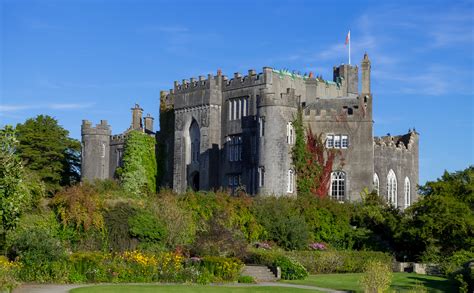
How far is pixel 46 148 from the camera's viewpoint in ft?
208

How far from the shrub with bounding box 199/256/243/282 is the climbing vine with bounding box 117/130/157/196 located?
2819 cm

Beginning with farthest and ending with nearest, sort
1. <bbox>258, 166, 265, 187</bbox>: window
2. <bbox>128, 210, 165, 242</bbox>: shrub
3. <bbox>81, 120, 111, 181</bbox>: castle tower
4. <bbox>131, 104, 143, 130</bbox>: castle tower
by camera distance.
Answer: <bbox>131, 104, 143, 130</bbox>: castle tower → <bbox>81, 120, 111, 181</bbox>: castle tower → <bbox>258, 166, 265, 187</bbox>: window → <bbox>128, 210, 165, 242</bbox>: shrub

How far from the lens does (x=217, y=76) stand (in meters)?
59.2

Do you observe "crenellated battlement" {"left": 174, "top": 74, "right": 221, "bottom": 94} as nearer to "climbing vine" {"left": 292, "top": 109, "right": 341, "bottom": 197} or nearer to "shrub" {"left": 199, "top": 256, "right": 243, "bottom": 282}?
"climbing vine" {"left": 292, "top": 109, "right": 341, "bottom": 197}

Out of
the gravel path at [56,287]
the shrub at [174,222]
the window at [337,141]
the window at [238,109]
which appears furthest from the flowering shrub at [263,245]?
the window at [238,109]

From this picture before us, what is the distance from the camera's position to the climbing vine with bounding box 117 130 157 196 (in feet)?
202

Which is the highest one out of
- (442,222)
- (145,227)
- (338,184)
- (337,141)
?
(337,141)

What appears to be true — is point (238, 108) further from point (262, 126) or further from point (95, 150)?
point (95, 150)

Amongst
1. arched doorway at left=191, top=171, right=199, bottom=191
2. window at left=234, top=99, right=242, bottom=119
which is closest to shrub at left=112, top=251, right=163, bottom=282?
window at left=234, top=99, right=242, bottom=119

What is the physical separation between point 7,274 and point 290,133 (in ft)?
91.6

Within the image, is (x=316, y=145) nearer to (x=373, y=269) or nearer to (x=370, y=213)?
(x=370, y=213)

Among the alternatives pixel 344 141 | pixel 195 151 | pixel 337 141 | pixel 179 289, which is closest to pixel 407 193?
pixel 344 141

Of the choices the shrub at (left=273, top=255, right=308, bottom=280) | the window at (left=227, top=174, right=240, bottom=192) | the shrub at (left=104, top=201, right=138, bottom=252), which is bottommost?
the shrub at (left=273, top=255, right=308, bottom=280)

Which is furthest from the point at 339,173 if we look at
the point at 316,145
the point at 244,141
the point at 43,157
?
the point at 43,157
